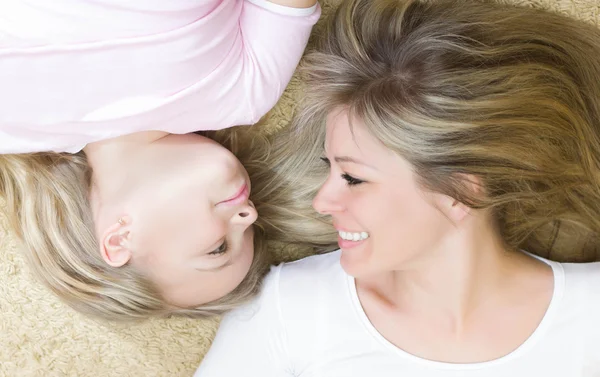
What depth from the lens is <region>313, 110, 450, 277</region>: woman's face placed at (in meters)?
1.29

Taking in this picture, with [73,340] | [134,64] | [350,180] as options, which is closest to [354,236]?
[350,180]

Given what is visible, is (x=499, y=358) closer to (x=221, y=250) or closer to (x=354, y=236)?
(x=354, y=236)

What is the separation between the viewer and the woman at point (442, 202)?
1.25 meters

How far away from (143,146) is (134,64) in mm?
222

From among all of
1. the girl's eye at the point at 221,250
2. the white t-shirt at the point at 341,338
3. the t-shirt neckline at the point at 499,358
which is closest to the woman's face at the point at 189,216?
the girl's eye at the point at 221,250

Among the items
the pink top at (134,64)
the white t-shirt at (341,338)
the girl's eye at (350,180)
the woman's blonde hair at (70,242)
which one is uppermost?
the pink top at (134,64)

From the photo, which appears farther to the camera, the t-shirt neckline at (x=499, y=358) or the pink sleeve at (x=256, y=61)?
the t-shirt neckline at (x=499, y=358)

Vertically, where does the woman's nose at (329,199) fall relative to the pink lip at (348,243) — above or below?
above

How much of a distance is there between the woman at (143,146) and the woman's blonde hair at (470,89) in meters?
0.11

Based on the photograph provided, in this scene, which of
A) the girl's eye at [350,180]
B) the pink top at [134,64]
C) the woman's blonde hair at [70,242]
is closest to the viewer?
the pink top at [134,64]

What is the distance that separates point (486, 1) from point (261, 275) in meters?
0.78

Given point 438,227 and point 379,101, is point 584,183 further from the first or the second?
point 379,101

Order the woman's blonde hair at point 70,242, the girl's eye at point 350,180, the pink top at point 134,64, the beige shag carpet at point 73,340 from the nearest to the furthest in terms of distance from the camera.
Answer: the pink top at point 134,64, the girl's eye at point 350,180, the woman's blonde hair at point 70,242, the beige shag carpet at point 73,340

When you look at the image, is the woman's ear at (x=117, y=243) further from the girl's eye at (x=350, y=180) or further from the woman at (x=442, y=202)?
the girl's eye at (x=350, y=180)
